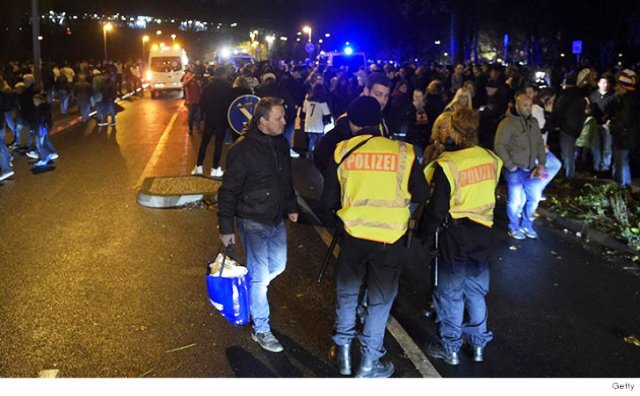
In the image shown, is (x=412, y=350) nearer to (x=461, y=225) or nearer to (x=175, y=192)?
(x=461, y=225)

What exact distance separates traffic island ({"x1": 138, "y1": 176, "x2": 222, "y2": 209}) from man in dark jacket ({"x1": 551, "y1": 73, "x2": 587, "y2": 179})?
561 centimetres

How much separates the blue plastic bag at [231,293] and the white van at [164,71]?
29371mm

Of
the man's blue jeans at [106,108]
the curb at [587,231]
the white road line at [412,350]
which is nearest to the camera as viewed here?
the white road line at [412,350]

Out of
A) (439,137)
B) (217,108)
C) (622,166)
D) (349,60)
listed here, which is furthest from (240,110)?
(349,60)

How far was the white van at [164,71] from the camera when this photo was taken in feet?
111

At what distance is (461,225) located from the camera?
4473 millimetres

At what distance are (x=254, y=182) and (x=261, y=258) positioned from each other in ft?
1.88

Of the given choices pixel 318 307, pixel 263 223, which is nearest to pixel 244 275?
pixel 263 223

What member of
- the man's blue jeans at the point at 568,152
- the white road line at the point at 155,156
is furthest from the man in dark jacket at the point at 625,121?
the white road line at the point at 155,156

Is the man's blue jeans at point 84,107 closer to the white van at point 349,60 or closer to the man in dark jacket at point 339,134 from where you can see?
the white van at point 349,60

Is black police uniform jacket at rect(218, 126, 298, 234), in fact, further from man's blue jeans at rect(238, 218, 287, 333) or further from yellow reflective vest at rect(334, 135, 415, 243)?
yellow reflective vest at rect(334, 135, 415, 243)

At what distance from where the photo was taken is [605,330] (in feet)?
17.6

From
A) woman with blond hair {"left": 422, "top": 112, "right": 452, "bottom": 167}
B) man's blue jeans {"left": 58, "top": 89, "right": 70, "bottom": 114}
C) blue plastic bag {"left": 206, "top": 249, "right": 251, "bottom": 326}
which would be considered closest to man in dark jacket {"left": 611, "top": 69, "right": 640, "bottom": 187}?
woman with blond hair {"left": 422, "top": 112, "right": 452, "bottom": 167}

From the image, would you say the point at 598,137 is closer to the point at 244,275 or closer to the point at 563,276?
the point at 563,276
